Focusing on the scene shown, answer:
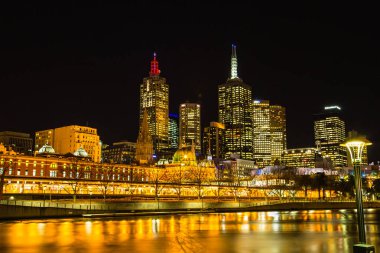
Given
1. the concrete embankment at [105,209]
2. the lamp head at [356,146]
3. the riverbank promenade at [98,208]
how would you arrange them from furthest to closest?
the riverbank promenade at [98,208] < the concrete embankment at [105,209] < the lamp head at [356,146]

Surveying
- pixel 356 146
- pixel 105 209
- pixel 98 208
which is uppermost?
pixel 356 146

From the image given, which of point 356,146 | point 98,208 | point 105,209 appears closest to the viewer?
point 356,146

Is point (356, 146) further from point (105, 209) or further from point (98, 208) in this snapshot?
point (98, 208)

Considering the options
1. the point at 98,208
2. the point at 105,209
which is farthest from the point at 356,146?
the point at 98,208

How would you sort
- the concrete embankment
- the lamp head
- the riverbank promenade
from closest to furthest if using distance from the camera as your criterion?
the lamp head → the concrete embankment → the riverbank promenade

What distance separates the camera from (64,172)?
17675 centimetres

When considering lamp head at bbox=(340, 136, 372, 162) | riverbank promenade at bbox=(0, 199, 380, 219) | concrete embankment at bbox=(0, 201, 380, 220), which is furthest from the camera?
riverbank promenade at bbox=(0, 199, 380, 219)

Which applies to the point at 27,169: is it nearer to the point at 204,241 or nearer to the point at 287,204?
the point at 287,204

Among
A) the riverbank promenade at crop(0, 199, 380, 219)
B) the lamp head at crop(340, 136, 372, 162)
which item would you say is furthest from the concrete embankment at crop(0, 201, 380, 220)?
the lamp head at crop(340, 136, 372, 162)

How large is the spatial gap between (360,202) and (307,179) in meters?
177

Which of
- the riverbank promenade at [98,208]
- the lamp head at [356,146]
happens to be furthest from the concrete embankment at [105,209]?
the lamp head at [356,146]

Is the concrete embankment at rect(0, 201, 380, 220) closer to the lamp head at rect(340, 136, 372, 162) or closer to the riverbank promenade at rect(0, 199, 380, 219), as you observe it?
the riverbank promenade at rect(0, 199, 380, 219)

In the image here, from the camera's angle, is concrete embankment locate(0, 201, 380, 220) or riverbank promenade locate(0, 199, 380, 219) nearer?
concrete embankment locate(0, 201, 380, 220)

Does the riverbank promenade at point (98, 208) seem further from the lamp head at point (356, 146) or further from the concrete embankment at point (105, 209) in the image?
the lamp head at point (356, 146)
